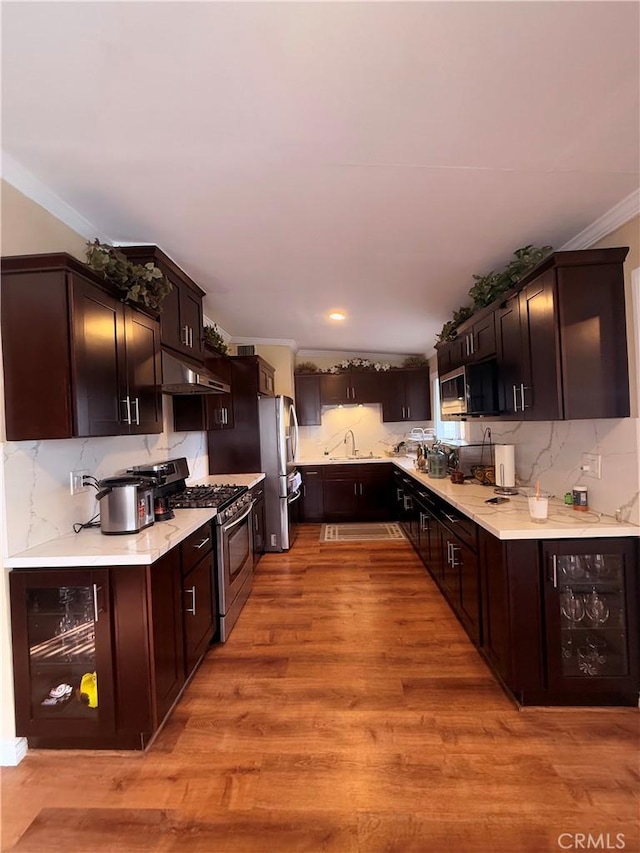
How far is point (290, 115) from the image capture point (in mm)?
1394

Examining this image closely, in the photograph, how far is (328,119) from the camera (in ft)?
4.64

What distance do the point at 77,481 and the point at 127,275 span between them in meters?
1.16

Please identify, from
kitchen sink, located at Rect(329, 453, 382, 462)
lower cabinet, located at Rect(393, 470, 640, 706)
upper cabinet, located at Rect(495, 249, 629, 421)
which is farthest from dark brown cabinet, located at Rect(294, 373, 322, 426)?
lower cabinet, located at Rect(393, 470, 640, 706)

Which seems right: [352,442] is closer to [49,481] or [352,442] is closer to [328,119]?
[49,481]

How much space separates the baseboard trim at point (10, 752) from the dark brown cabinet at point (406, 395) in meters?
5.10

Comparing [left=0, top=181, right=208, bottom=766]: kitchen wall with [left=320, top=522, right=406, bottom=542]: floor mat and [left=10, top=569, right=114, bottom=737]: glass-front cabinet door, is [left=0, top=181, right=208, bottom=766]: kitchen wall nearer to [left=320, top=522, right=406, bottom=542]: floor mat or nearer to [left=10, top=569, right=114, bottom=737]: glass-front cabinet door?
[left=10, top=569, right=114, bottom=737]: glass-front cabinet door

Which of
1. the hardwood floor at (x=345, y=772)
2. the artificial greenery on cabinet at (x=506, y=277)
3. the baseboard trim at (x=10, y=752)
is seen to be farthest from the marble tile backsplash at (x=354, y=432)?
the baseboard trim at (x=10, y=752)

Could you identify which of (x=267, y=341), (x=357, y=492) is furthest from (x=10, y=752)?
(x=267, y=341)

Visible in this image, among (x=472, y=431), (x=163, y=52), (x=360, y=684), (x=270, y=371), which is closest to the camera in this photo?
(x=163, y=52)

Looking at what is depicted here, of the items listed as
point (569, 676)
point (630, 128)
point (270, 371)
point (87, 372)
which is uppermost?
point (630, 128)

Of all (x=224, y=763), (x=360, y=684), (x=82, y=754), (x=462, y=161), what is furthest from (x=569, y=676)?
(x=462, y=161)

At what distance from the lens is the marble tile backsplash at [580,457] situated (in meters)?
1.93

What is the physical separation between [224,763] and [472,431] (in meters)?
3.58

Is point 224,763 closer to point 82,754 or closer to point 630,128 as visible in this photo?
point 82,754
